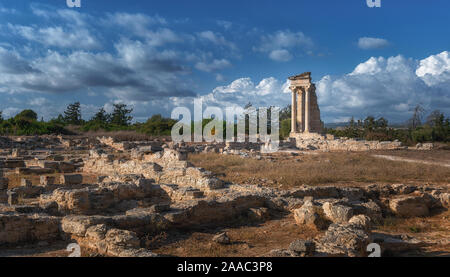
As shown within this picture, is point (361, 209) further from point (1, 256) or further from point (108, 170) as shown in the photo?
point (108, 170)

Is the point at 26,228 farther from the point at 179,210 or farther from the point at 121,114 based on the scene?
the point at 121,114

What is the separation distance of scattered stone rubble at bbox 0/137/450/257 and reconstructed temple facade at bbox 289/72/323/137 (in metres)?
26.2

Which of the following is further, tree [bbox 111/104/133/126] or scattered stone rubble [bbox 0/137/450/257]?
tree [bbox 111/104/133/126]

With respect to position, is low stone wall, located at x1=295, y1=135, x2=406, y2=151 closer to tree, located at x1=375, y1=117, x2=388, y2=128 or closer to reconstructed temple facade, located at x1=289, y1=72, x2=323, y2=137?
reconstructed temple facade, located at x1=289, y1=72, x2=323, y2=137

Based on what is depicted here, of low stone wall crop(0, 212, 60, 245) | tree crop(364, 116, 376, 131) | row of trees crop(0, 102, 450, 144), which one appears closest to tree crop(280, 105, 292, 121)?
row of trees crop(0, 102, 450, 144)

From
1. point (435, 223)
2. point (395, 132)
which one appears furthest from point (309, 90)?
point (435, 223)

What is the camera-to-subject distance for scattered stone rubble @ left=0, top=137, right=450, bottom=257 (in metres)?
5.17

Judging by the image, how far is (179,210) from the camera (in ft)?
22.8

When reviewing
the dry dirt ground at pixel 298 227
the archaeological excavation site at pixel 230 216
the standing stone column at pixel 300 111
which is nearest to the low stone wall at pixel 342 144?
the standing stone column at pixel 300 111

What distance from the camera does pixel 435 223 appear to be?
7914 mm

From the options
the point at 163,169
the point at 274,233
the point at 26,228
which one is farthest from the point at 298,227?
the point at 163,169

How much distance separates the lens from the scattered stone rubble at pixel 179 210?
5.17 metres

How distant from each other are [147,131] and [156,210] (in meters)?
45.8

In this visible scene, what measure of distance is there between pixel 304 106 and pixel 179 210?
3199 cm
